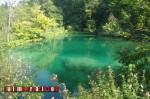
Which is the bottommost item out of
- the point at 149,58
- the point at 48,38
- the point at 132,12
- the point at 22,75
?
the point at 48,38

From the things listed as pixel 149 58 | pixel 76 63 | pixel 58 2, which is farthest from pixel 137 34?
pixel 58 2

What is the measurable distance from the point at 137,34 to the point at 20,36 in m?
26.8

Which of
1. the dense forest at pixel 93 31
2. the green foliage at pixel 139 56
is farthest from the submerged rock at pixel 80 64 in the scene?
the green foliage at pixel 139 56

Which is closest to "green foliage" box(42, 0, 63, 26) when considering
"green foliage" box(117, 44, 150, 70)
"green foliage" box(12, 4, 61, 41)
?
"green foliage" box(12, 4, 61, 41)

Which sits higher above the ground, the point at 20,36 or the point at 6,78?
the point at 6,78

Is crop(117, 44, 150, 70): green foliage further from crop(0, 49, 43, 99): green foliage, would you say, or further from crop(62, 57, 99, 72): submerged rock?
crop(62, 57, 99, 72): submerged rock

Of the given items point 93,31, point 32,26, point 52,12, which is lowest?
point 93,31

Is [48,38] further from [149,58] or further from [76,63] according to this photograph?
[149,58]

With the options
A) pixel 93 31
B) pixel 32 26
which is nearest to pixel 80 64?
pixel 32 26

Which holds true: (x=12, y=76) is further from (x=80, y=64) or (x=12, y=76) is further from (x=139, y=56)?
(x=80, y=64)

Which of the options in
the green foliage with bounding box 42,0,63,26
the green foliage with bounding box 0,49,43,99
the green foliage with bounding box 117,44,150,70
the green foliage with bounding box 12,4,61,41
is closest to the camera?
the green foliage with bounding box 0,49,43,99

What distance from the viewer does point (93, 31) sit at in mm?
47031

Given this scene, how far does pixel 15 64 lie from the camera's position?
7.84 meters

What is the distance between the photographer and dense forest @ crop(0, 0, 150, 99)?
5463mm
